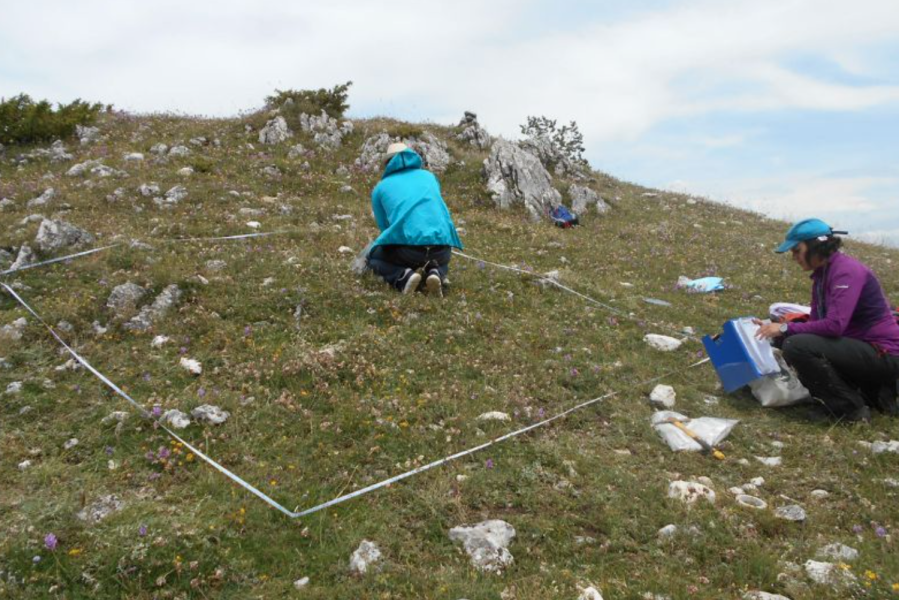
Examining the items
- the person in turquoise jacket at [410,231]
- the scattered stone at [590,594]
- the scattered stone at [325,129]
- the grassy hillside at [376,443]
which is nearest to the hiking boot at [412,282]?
the person in turquoise jacket at [410,231]

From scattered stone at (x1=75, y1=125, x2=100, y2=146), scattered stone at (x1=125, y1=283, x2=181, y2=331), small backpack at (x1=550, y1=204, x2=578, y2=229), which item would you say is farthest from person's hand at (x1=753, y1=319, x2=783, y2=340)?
scattered stone at (x1=75, y1=125, x2=100, y2=146)

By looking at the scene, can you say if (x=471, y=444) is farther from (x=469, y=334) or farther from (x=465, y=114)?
(x=465, y=114)

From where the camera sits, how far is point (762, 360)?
22.1 feet

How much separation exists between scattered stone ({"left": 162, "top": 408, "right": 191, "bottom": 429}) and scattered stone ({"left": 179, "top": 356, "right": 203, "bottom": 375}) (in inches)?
34.8

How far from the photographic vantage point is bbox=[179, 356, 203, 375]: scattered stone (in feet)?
21.7

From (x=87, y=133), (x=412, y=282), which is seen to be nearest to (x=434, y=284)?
(x=412, y=282)

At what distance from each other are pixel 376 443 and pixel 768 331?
4.45 meters

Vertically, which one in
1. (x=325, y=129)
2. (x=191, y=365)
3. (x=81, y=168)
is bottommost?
(x=191, y=365)

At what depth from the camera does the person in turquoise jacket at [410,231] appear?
29.3ft

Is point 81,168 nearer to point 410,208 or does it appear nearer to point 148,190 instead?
point 148,190

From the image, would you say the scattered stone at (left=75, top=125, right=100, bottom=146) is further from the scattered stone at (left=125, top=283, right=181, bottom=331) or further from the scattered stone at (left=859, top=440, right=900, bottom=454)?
the scattered stone at (left=859, top=440, right=900, bottom=454)

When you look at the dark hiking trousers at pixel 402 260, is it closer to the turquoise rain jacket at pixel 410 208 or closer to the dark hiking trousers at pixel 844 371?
the turquoise rain jacket at pixel 410 208

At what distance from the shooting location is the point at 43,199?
12.3 metres

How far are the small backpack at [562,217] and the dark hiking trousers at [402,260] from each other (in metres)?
7.72
